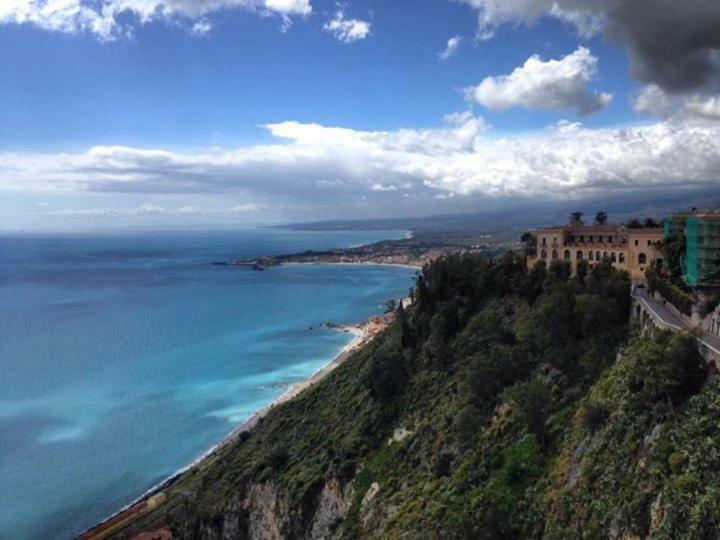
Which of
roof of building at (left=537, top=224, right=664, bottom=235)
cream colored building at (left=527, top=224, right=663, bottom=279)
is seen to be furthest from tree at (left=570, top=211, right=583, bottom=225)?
roof of building at (left=537, top=224, right=664, bottom=235)

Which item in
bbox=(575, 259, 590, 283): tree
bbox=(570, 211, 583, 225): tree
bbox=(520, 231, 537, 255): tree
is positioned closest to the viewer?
bbox=(575, 259, 590, 283): tree

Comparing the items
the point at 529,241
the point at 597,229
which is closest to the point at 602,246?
the point at 597,229

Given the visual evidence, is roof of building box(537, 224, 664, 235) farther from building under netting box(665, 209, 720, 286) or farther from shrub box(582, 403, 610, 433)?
shrub box(582, 403, 610, 433)

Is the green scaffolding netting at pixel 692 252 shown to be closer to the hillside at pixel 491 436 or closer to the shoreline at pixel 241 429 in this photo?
the hillside at pixel 491 436

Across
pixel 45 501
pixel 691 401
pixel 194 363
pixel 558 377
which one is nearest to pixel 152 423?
pixel 45 501

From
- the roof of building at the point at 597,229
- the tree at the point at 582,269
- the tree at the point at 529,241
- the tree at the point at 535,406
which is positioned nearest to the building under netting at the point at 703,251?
the roof of building at the point at 597,229

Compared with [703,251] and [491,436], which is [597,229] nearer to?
[703,251]

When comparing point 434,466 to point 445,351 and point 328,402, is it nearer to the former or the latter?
point 445,351
